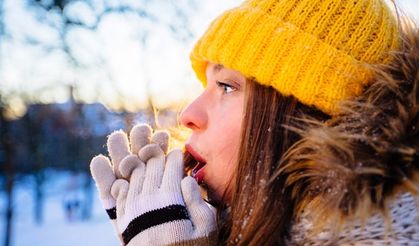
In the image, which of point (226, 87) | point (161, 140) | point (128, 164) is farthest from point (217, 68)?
point (128, 164)

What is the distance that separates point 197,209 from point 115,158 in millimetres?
376

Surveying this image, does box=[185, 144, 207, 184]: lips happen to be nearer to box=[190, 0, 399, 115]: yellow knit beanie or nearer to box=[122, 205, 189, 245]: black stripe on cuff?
box=[122, 205, 189, 245]: black stripe on cuff

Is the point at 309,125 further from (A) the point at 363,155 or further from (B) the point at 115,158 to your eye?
(B) the point at 115,158

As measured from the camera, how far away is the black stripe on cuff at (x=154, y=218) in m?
1.41

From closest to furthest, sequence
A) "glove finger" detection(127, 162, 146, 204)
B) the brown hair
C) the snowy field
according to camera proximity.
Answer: the brown hair → "glove finger" detection(127, 162, 146, 204) → the snowy field

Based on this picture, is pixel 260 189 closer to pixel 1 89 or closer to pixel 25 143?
pixel 1 89

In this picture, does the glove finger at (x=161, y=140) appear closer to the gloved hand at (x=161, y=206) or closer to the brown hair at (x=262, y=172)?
the gloved hand at (x=161, y=206)

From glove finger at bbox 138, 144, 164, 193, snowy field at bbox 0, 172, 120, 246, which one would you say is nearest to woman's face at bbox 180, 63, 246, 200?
glove finger at bbox 138, 144, 164, 193

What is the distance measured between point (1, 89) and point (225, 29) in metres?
7.16

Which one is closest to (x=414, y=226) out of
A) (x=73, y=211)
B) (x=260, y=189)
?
(x=260, y=189)

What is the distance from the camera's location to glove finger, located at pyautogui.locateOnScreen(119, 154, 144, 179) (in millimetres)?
1581

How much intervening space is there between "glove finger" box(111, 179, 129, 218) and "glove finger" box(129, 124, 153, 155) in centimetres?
15

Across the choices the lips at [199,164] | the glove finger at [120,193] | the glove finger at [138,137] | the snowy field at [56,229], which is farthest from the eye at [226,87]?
the snowy field at [56,229]

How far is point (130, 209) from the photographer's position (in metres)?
1.46
